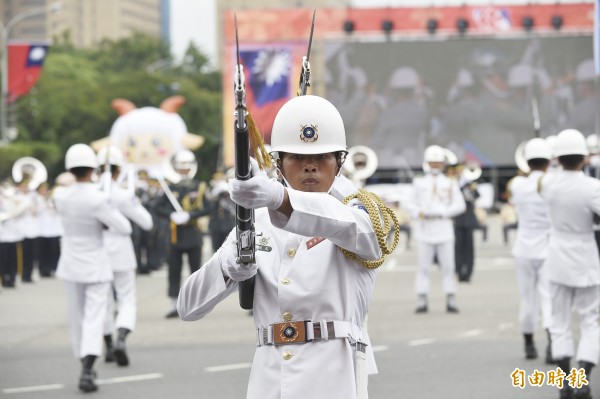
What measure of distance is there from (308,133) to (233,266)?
0.58 m

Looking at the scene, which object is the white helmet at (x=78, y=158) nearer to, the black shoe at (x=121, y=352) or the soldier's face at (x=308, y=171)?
the black shoe at (x=121, y=352)

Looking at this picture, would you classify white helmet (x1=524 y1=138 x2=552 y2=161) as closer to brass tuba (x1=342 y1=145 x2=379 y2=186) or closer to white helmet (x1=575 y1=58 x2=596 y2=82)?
brass tuba (x1=342 y1=145 x2=379 y2=186)

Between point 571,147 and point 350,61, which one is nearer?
point 571,147

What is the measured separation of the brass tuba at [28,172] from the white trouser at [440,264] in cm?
1044

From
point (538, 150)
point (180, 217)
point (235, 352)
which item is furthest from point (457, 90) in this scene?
point (538, 150)

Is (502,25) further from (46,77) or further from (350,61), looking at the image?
(46,77)

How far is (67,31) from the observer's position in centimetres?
10900

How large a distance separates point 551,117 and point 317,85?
210 feet

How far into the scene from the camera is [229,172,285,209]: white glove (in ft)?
13.5

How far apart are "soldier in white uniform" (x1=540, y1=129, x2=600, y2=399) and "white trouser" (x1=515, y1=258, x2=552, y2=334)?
2.06m

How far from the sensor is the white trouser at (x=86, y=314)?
436 inches

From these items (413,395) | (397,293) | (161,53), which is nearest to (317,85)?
(161,53)

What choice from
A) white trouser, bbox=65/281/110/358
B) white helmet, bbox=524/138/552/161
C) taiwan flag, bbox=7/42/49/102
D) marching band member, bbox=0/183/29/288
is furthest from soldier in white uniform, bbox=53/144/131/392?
taiwan flag, bbox=7/42/49/102

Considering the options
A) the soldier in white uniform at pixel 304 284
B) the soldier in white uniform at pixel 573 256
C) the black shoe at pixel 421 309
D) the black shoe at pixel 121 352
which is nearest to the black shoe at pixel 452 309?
the black shoe at pixel 421 309
